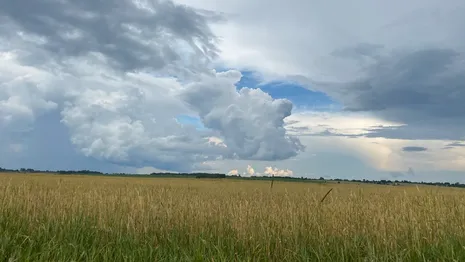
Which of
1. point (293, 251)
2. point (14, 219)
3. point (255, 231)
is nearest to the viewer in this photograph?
point (293, 251)

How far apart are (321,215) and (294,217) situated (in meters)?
1.18

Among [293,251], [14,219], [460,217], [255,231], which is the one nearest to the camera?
[293,251]

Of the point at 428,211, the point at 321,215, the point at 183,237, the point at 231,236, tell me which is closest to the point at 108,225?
the point at 183,237

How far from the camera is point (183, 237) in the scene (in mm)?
7953

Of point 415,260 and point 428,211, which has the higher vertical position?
point 428,211

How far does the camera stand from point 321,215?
891cm

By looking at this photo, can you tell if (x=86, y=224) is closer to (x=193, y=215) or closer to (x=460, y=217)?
(x=193, y=215)

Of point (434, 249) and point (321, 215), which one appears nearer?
point (434, 249)

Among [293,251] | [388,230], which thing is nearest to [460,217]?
[388,230]

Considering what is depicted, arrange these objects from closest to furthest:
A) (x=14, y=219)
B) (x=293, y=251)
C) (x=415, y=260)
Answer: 1. (x=415, y=260)
2. (x=293, y=251)
3. (x=14, y=219)

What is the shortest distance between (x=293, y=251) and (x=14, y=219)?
552 centimetres

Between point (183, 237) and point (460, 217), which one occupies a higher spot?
point (460, 217)

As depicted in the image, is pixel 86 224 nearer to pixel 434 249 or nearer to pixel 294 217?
pixel 294 217

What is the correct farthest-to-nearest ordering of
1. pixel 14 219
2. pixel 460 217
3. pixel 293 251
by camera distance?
pixel 460 217, pixel 14 219, pixel 293 251
